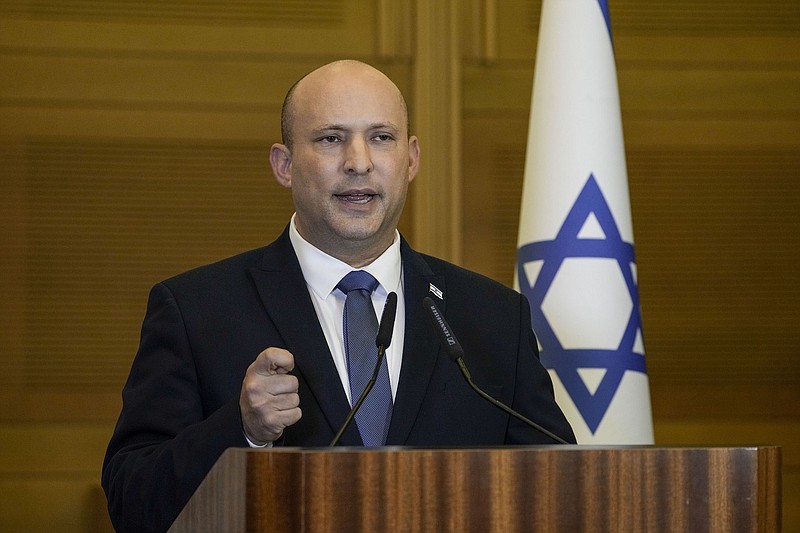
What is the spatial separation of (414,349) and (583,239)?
1161 mm

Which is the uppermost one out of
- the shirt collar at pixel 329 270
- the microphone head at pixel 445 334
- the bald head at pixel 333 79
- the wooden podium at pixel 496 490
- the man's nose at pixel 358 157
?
the bald head at pixel 333 79

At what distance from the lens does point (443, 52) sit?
4637 mm

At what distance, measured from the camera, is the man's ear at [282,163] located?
238 centimetres

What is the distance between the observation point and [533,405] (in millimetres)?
2287

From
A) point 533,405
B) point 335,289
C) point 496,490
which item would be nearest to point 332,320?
point 335,289

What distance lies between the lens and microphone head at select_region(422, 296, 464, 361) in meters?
1.80

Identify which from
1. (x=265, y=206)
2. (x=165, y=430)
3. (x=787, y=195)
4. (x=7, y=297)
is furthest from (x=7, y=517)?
(x=787, y=195)

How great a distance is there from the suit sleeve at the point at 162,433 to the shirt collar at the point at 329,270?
261 mm

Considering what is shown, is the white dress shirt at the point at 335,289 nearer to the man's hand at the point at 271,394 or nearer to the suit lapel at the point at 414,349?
the suit lapel at the point at 414,349

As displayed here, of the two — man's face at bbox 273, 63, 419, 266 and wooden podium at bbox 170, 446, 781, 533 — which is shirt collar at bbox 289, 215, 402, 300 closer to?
man's face at bbox 273, 63, 419, 266

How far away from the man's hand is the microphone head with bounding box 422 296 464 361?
1.05ft

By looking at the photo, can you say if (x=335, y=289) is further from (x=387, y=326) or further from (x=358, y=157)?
→ (x=387, y=326)

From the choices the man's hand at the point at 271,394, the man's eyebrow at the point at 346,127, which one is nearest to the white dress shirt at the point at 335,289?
the man's eyebrow at the point at 346,127

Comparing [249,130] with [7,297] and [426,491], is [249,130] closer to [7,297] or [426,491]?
[7,297]
